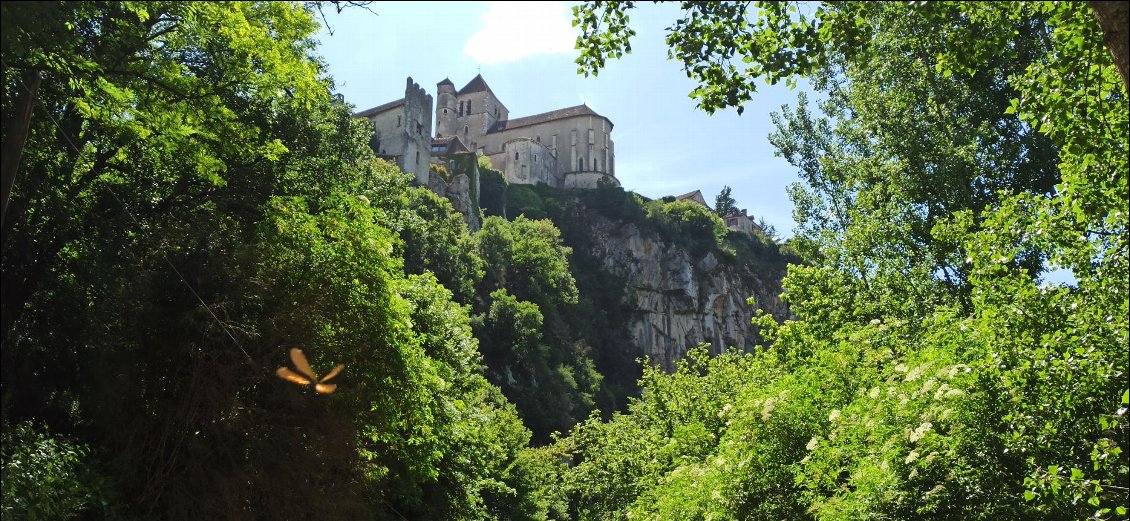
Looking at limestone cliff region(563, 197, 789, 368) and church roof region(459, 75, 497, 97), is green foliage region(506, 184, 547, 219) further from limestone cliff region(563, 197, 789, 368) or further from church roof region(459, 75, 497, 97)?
church roof region(459, 75, 497, 97)

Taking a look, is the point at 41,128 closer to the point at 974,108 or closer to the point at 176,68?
the point at 176,68

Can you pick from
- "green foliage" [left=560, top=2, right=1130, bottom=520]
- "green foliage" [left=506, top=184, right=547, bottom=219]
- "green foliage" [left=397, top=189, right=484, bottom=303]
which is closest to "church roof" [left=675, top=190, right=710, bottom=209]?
"green foliage" [left=506, top=184, right=547, bottom=219]

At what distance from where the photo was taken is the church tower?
343 ft

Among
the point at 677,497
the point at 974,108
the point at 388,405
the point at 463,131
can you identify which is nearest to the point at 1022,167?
the point at 974,108

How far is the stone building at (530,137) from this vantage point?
315 feet

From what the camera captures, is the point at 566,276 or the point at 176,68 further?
the point at 566,276

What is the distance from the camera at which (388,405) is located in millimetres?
12414

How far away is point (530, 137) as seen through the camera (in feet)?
334

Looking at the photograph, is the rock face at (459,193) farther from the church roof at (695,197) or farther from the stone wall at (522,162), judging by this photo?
the church roof at (695,197)

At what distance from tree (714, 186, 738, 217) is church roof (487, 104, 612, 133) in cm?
2438

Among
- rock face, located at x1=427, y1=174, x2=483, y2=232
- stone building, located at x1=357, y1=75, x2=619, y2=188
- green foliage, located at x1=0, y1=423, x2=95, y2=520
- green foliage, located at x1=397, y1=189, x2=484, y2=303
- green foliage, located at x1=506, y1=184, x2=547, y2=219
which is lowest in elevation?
green foliage, located at x1=0, y1=423, x2=95, y2=520

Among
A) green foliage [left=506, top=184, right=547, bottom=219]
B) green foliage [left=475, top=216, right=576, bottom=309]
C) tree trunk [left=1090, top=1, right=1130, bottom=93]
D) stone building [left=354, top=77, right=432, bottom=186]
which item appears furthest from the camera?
green foliage [left=506, top=184, right=547, bottom=219]

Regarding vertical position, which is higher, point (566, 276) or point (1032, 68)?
point (566, 276)

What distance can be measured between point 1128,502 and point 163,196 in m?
11.9
